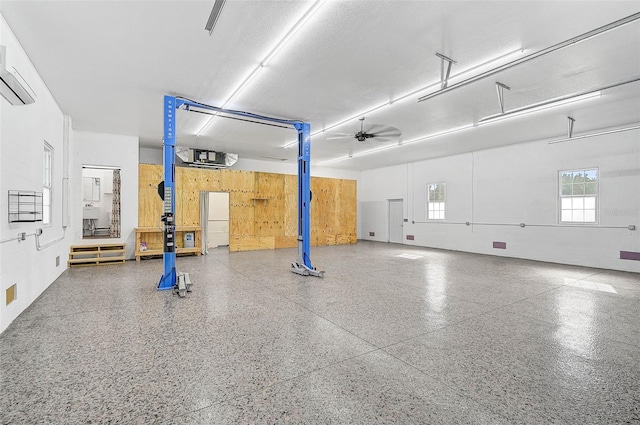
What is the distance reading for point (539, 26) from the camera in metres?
3.39

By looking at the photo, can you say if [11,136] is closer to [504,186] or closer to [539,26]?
[539,26]

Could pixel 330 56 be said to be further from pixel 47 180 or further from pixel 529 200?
pixel 529 200

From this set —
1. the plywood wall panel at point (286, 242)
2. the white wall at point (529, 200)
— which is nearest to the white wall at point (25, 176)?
the plywood wall panel at point (286, 242)

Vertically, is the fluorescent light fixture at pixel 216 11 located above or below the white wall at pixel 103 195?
above

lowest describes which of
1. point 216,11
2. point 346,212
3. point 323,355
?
point 323,355

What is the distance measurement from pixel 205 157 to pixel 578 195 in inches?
424

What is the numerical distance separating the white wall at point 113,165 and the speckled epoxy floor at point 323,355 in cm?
301

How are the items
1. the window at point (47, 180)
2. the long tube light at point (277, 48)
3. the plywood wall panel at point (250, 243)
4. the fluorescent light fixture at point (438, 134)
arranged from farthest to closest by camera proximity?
1. the plywood wall panel at point (250, 243)
2. the fluorescent light fixture at point (438, 134)
3. the window at point (47, 180)
4. the long tube light at point (277, 48)

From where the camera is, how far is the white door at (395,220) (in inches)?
513

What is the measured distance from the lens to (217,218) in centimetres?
1120

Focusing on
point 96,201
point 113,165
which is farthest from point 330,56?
point 96,201

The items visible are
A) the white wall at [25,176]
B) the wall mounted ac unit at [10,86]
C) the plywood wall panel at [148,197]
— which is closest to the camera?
the wall mounted ac unit at [10,86]

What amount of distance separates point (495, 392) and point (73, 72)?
6.63 meters

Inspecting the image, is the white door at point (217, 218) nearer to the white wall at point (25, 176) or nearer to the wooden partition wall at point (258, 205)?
the wooden partition wall at point (258, 205)
